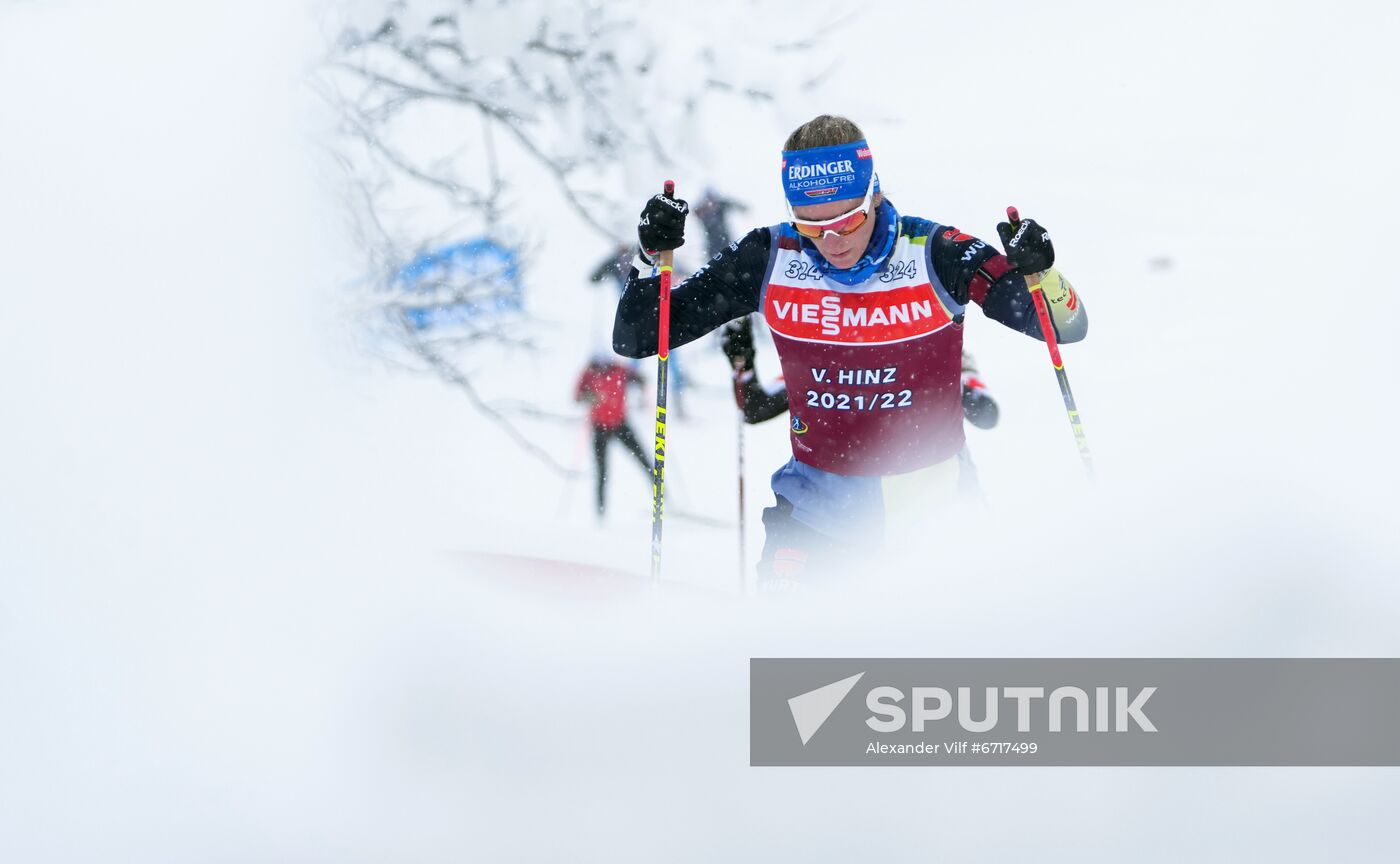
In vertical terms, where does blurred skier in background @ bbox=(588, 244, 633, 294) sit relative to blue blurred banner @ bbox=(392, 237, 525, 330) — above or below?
below

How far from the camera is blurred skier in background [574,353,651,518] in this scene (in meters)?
7.14

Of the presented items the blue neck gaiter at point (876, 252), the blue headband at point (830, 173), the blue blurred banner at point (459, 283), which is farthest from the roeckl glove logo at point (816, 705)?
the blue blurred banner at point (459, 283)

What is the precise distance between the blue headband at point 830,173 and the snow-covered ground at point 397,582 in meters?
1.20

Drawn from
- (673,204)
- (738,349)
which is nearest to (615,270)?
(738,349)

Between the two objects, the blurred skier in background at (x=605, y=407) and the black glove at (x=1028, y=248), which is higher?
the blurred skier in background at (x=605, y=407)

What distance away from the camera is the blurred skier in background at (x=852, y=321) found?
3.26m

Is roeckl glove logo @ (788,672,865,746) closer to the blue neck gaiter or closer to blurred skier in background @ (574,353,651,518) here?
the blue neck gaiter

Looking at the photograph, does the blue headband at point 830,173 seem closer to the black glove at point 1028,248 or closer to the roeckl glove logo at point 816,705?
the black glove at point 1028,248

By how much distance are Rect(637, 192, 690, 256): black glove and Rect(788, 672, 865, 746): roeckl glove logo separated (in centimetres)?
138

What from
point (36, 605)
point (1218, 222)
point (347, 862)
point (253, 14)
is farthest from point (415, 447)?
point (1218, 222)

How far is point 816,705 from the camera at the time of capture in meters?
3.16

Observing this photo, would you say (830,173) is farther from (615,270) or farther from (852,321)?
(615,270)

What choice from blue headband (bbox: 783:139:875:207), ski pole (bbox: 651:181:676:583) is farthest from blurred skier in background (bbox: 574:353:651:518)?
blue headband (bbox: 783:139:875:207)

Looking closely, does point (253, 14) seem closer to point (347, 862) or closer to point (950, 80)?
point (347, 862)
